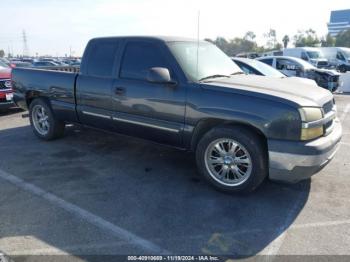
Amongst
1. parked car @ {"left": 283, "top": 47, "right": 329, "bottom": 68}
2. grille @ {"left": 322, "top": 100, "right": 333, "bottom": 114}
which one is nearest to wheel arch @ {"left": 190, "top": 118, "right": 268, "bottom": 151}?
grille @ {"left": 322, "top": 100, "right": 333, "bottom": 114}

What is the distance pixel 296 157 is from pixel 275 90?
838mm

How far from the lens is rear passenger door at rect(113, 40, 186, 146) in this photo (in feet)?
13.5

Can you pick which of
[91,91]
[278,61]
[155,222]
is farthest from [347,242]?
[278,61]

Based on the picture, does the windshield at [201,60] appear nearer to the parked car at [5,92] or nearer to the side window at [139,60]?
the side window at [139,60]

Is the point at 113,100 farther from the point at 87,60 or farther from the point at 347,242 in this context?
the point at 347,242

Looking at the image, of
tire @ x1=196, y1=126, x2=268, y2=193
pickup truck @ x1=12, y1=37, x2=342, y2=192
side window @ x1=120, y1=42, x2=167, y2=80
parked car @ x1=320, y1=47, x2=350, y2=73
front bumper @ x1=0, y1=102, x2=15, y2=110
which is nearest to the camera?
pickup truck @ x1=12, y1=37, x2=342, y2=192

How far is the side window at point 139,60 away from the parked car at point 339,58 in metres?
24.4

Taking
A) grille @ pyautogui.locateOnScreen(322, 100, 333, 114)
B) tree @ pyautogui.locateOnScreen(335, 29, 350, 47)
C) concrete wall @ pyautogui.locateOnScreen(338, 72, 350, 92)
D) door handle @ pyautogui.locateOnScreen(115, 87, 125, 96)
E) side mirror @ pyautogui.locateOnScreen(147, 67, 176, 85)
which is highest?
tree @ pyautogui.locateOnScreen(335, 29, 350, 47)

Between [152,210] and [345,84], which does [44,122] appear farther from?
[345,84]

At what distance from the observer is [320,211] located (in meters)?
3.53

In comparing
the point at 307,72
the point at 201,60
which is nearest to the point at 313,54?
the point at 307,72

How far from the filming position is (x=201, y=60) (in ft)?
14.6

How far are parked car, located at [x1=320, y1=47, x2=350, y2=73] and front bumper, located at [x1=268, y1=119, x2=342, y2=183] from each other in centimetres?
2454

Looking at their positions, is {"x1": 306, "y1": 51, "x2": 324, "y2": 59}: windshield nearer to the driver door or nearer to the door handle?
the driver door
